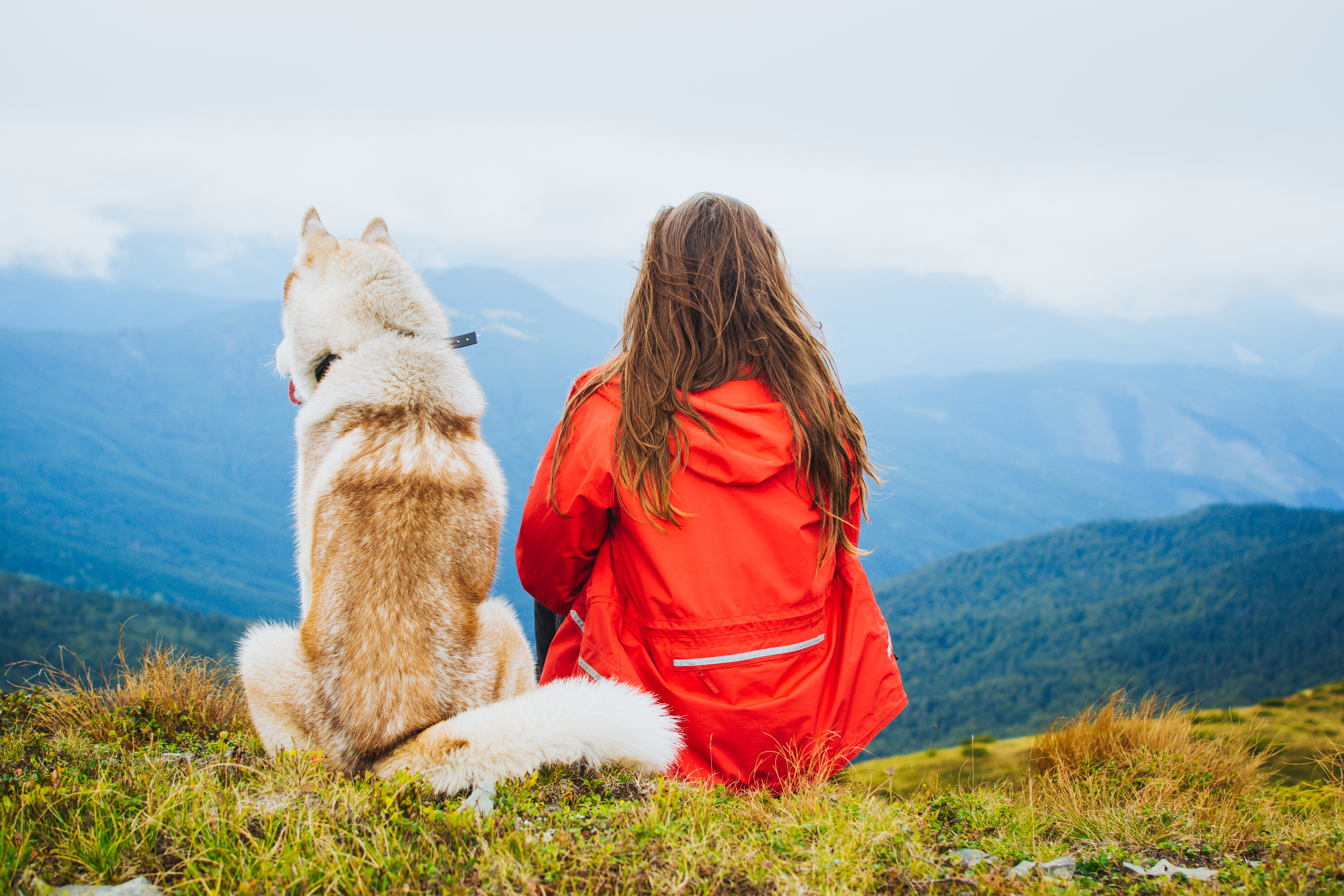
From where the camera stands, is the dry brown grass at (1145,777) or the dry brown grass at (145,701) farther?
the dry brown grass at (145,701)

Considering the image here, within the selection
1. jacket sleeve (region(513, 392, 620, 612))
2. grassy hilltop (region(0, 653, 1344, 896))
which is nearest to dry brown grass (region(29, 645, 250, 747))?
grassy hilltop (region(0, 653, 1344, 896))

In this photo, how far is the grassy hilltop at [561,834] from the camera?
2.07 meters

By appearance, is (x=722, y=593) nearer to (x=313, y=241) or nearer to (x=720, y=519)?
(x=720, y=519)

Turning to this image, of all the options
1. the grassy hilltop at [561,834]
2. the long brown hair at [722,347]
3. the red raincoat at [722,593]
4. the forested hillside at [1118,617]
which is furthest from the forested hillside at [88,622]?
the long brown hair at [722,347]

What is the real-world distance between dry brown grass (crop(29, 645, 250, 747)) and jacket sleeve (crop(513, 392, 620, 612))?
86.5 inches

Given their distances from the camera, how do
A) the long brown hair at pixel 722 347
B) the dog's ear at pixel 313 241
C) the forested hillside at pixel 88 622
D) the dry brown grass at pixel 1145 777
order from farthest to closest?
the forested hillside at pixel 88 622, the dog's ear at pixel 313 241, the dry brown grass at pixel 1145 777, the long brown hair at pixel 722 347

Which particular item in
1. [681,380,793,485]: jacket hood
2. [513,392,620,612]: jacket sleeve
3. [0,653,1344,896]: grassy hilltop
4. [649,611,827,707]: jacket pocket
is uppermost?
[681,380,793,485]: jacket hood

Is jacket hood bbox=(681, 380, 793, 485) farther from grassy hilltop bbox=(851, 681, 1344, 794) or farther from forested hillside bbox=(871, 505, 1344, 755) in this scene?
forested hillside bbox=(871, 505, 1344, 755)

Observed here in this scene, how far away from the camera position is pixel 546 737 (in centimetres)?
242

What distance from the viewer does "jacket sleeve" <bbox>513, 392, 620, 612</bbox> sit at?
2.61 m

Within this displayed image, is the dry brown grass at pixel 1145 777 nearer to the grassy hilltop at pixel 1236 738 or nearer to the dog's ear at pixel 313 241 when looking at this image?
the grassy hilltop at pixel 1236 738

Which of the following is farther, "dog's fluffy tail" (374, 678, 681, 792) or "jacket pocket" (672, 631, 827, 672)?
"jacket pocket" (672, 631, 827, 672)

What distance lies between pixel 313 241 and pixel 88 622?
331ft

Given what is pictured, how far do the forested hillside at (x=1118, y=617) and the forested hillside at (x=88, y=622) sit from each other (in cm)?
7278
